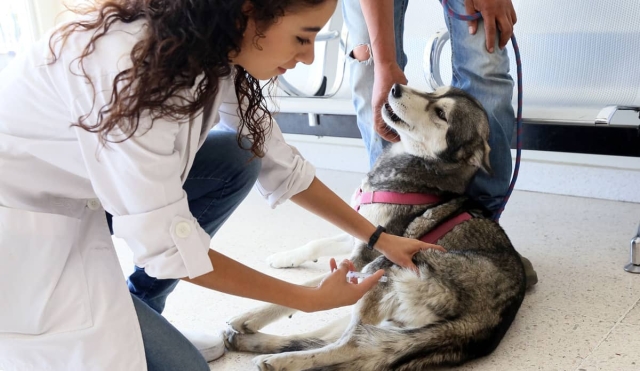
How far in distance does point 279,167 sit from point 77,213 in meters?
0.46

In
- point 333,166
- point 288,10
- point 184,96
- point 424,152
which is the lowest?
point 333,166

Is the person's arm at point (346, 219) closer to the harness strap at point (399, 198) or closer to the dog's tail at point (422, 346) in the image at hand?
the dog's tail at point (422, 346)

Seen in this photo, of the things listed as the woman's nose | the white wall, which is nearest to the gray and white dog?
the woman's nose

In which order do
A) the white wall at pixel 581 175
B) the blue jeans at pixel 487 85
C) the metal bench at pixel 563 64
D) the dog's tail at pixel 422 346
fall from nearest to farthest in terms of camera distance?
the dog's tail at pixel 422 346
the blue jeans at pixel 487 85
the metal bench at pixel 563 64
the white wall at pixel 581 175

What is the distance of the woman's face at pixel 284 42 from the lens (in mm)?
965

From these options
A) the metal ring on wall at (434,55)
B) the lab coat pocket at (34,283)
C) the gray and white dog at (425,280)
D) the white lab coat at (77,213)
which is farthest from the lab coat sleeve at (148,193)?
the metal ring on wall at (434,55)

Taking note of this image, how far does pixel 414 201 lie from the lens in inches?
71.3

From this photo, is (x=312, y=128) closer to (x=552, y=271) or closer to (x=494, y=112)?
(x=494, y=112)

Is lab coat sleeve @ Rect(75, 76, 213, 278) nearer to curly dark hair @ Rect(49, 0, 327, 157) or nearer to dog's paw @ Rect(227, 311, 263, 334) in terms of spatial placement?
curly dark hair @ Rect(49, 0, 327, 157)

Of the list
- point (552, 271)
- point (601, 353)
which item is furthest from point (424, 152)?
point (601, 353)

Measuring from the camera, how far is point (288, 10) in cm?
95

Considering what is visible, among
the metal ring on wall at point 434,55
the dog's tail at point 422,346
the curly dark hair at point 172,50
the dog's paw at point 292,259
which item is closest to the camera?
the curly dark hair at point 172,50

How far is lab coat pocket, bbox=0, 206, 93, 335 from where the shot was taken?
99 cm

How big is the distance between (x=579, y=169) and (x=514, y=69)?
2.08 ft
